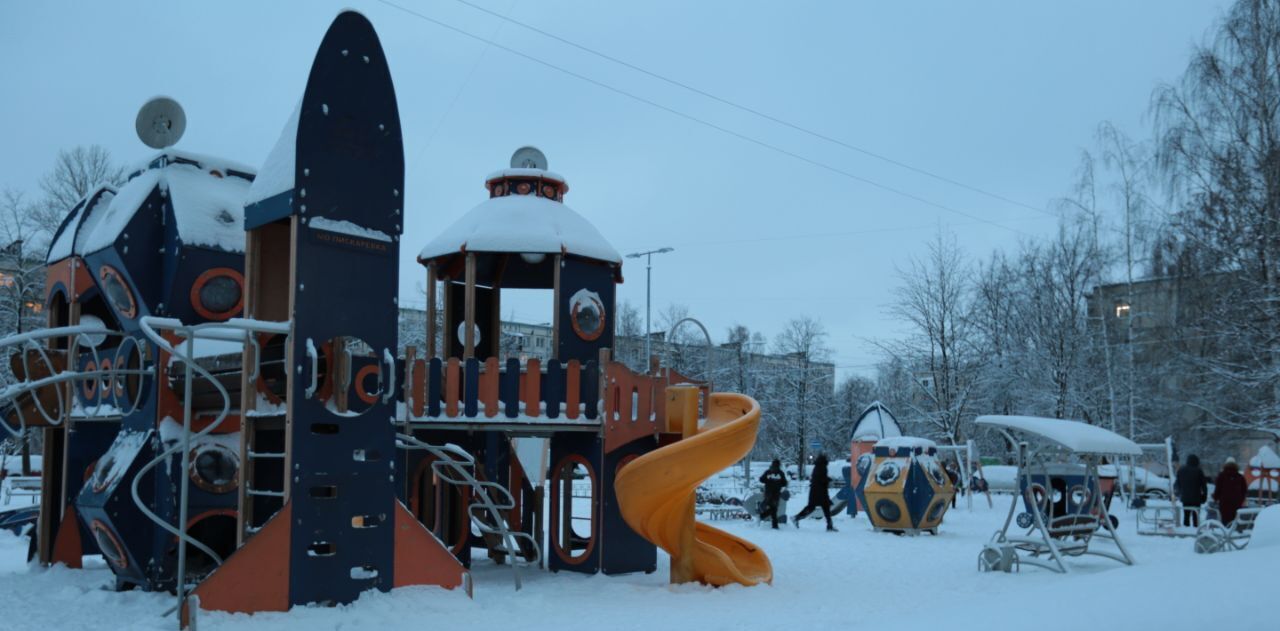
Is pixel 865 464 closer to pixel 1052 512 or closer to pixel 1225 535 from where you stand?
pixel 1225 535

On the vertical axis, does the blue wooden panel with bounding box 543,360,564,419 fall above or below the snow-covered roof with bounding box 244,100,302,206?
below

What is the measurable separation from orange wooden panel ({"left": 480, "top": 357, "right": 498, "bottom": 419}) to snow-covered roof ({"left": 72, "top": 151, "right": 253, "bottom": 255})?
3.17m

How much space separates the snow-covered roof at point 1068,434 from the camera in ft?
43.9

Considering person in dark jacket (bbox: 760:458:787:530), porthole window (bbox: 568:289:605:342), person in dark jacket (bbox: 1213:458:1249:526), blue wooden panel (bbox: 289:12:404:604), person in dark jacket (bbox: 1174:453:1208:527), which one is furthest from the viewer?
person in dark jacket (bbox: 760:458:787:530)

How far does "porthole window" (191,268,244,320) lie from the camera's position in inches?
453

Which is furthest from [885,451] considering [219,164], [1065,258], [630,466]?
[1065,258]

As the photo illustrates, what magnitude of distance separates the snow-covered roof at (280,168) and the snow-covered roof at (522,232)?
478 centimetres

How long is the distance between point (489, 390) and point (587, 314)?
99.5 inches

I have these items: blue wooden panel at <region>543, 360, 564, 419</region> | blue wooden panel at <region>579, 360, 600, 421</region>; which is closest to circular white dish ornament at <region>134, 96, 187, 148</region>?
blue wooden panel at <region>543, 360, 564, 419</region>

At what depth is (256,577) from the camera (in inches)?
338

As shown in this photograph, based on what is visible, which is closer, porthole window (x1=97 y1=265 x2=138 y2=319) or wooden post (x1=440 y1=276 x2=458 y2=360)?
porthole window (x1=97 y1=265 x2=138 y2=319)

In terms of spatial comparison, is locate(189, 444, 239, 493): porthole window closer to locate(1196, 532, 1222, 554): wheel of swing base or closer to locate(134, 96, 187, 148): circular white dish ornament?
locate(134, 96, 187, 148): circular white dish ornament

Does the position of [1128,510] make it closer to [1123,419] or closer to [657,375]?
[1123,419]

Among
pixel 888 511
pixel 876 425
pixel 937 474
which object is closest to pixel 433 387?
pixel 888 511
